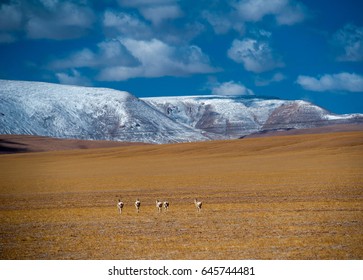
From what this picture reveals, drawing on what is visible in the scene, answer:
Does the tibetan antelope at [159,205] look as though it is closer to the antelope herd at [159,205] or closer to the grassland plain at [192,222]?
the antelope herd at [159,205]

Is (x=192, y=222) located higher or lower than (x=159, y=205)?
lower

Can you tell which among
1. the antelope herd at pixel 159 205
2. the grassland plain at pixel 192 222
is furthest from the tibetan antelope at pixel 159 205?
the grassland plain at pixel 192 222

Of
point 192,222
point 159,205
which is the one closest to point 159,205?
point 159,205

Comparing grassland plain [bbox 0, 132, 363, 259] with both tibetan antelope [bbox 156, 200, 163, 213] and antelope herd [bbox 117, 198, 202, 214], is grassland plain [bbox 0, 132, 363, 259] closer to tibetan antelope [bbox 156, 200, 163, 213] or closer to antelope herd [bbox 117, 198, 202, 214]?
antelope herd [bbox 117, 198, 202, 214]

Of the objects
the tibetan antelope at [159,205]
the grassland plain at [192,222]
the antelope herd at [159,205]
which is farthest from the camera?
the tibetan antelope at [159,205]

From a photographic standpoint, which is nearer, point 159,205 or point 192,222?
point 192,222

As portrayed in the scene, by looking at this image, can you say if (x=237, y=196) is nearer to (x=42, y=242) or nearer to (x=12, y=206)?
(x=12, y=206)

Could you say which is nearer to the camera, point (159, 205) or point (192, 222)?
point (192, 222)

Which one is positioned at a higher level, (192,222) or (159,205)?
(159,205)

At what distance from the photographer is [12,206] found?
3097 centimetres

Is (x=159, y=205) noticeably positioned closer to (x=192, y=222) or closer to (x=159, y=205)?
(x=159, y=205)

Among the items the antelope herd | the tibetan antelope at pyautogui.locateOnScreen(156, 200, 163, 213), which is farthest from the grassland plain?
the tibetan antelope at pyautogui.locateOnScreen(156, 200, 163, 213)
